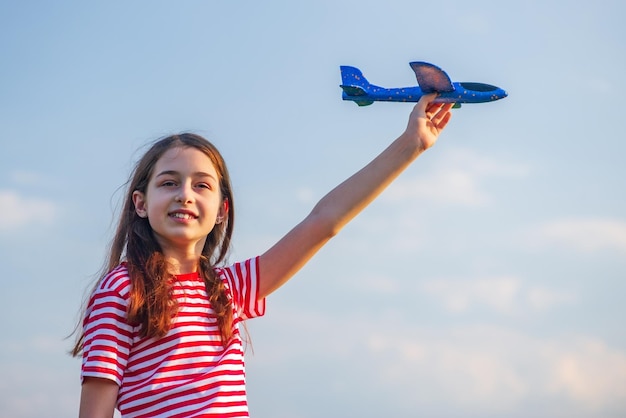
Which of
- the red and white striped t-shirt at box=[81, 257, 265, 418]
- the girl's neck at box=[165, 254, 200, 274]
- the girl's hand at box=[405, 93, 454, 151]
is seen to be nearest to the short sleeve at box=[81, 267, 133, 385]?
the red and white striped t-shirt at box=[81, 257, 265, 418]

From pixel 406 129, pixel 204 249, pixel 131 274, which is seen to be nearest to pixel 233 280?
pixel 204 249

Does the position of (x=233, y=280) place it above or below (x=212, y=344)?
above

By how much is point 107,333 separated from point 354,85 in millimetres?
2269

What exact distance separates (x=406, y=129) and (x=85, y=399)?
7.21 feet

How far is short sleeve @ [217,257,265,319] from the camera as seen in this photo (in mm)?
4617

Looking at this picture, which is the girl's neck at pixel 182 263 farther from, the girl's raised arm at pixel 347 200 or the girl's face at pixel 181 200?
the girl's raised arm at pixel 347 200

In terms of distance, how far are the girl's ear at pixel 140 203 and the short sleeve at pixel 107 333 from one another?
0.56 metres

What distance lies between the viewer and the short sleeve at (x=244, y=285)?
4617 mm

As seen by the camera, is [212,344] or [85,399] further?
[212,344]

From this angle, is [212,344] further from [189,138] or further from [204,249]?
[189,138]

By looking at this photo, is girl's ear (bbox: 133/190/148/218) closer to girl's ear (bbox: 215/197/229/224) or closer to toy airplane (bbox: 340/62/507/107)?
girl's ear (bbox: 215/197/229/224)

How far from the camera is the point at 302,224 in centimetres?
455

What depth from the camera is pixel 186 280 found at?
4434 millimetres

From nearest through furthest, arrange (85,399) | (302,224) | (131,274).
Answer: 1. (85,399)
2. (131,274)
3. (302,224)
